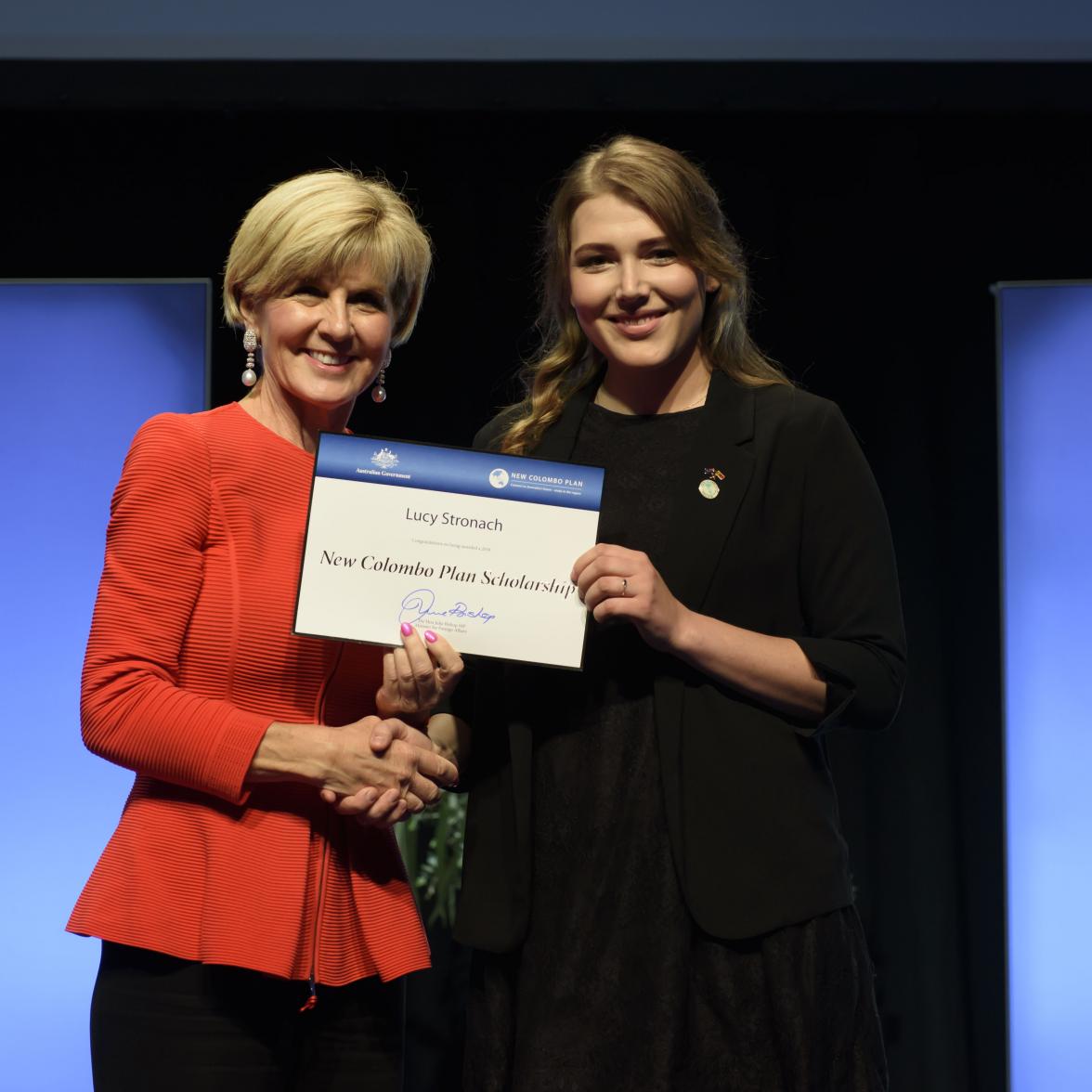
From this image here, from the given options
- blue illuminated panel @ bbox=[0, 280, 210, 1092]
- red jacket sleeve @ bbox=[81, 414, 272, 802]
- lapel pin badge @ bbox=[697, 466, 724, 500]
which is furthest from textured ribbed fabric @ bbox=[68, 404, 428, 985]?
blue illuminated panel @ bbox=[0, 280, 210, 1092]

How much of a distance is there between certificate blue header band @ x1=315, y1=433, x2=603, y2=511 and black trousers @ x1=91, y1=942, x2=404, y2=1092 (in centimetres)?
61

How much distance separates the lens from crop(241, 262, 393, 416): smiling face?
1726 millimetres

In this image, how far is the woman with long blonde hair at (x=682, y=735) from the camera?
1548 mm

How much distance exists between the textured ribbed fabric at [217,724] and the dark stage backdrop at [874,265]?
8.08 ft

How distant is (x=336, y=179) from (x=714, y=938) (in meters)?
1.06

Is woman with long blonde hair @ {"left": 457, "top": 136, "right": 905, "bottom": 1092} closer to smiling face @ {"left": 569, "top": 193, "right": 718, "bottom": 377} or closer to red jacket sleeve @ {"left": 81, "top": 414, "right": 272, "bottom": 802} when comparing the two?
smiling face @ {"left": 569, "top": 193, "right": 718, "bottom": 377}

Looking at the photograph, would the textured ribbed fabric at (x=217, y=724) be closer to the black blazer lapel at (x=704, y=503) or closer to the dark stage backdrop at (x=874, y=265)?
the black blazer lapel at (x=704, y=503)

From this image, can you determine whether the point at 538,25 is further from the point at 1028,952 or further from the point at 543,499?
the point at 1028,952

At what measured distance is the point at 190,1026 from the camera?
5.11 feet

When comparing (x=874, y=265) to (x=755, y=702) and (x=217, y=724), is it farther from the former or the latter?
(x=217, y=724)

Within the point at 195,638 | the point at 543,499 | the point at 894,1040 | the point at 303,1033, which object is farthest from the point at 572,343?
the point at 894,1040
